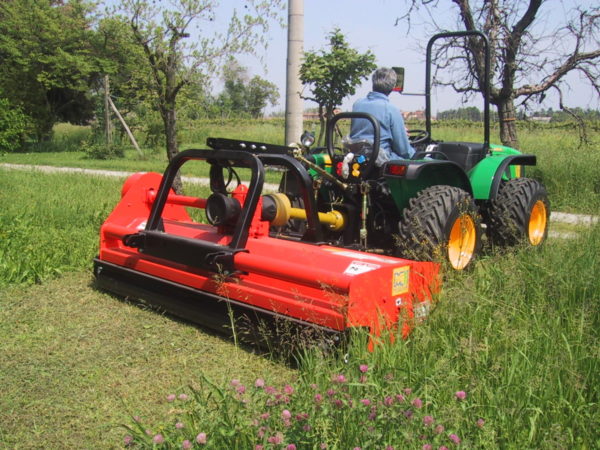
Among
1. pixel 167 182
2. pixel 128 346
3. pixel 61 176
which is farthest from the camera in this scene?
pixel 61 176

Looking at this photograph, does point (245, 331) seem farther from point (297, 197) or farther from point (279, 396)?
point (297, 197)

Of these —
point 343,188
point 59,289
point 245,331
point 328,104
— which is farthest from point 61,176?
point 245,331

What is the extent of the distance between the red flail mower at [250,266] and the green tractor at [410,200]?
0.40 ft

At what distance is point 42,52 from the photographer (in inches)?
966

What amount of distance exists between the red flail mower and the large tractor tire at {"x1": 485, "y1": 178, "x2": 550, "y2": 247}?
144cm

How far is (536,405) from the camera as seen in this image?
2.55m

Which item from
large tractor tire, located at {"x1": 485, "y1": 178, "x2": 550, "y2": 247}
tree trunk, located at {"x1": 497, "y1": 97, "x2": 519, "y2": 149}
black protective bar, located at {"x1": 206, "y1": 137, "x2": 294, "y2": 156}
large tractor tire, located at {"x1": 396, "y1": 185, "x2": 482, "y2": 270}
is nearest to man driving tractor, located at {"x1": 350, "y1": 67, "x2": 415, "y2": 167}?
large tractor tire, located at {"x1": 396, "y1": 185, "x2": 482, "y2": 270}

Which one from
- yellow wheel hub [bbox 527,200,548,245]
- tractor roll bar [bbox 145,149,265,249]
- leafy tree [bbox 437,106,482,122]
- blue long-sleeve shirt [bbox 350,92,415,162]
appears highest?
leafy tree [bbox 437,106,482,122]

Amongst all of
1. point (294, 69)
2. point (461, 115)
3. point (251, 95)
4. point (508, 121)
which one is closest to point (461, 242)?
point (294, 69)

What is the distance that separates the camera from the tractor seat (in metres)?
5.54

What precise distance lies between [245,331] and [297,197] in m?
1.80

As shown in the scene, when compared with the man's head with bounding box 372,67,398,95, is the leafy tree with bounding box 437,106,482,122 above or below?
above

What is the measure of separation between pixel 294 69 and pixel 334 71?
1.93 meters

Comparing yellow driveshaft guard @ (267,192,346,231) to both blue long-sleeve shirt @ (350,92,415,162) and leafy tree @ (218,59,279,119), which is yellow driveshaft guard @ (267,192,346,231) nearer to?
blue long-sleeve shirt @ (350,92,415,162)
